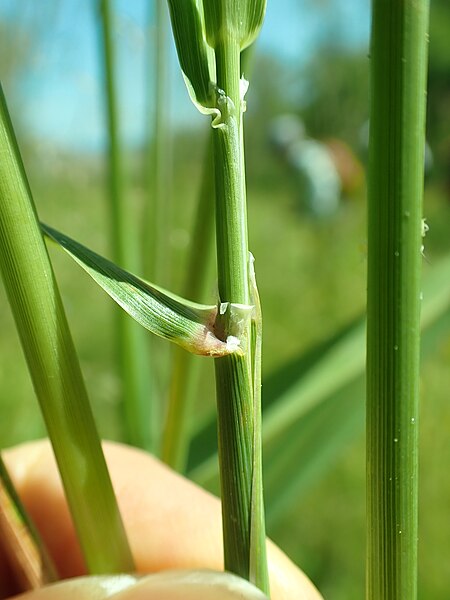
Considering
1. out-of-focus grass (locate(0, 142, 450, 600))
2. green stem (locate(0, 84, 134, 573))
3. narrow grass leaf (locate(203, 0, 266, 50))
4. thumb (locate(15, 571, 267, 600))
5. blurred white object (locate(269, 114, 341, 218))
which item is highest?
narrow grass leaf (locate(203, 0, 266, 50))

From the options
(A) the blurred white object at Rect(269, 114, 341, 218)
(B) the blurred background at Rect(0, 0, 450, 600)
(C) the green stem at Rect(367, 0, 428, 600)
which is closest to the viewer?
(C) the green stem at Rect(367, 0, 428, 600)

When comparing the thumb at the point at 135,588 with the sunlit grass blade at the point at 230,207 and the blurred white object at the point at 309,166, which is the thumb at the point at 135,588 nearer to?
the sunlit grass blade at the point at 230,207

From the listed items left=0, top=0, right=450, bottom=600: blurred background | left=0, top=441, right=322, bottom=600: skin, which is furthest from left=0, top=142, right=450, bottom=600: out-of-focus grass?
left=0, top=441, right=322, bottom=600: skin

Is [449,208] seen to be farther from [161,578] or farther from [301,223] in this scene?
[161,578]

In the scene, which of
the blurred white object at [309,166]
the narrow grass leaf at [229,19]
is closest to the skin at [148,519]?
the narrow grass leaf at [229,19]

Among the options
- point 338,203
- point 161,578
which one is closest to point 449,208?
point 338,203

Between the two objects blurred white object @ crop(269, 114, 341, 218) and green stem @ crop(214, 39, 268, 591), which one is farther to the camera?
blurred white object @ crop(269, 114, 341, 218)

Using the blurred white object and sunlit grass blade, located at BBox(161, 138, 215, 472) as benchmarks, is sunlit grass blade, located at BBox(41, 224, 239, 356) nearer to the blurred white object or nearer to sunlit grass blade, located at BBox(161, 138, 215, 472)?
sunlit grass blade, located at BBox(161, 138, 215, 472)
